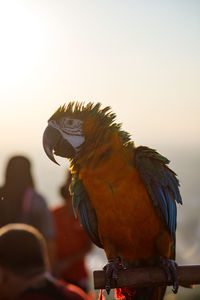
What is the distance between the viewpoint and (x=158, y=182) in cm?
192

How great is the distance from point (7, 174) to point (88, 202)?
83 cm

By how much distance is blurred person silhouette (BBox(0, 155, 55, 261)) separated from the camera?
2424 mm

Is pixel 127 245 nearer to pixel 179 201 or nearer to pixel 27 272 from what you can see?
pixel 179 201

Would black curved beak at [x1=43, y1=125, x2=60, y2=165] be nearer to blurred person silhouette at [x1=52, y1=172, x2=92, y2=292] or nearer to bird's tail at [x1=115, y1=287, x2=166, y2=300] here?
bird's tail at [x1=115, y1=287, x2=166, y2=300]

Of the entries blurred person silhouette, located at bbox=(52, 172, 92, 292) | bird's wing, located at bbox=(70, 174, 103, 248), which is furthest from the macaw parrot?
blurred person silhouette, located at bbox=(52, 172, 92, 292)

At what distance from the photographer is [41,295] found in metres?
1.31

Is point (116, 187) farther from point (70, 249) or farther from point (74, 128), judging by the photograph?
point (70, 249)

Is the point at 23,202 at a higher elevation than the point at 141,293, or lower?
higher

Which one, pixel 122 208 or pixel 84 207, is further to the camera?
pixel 84 207

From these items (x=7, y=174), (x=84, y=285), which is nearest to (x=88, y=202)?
(x=7, y=174)

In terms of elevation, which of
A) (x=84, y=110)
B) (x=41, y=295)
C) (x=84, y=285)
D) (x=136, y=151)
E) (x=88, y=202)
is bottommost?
(x=84, y=285)

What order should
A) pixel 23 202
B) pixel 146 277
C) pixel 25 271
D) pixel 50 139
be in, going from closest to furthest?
pixel 25 271 < pixel 146 277 < pixel 50 139 < pixel 23 202

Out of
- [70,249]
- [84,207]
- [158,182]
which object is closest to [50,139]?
[84,207]

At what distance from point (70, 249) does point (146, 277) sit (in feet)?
4.11
